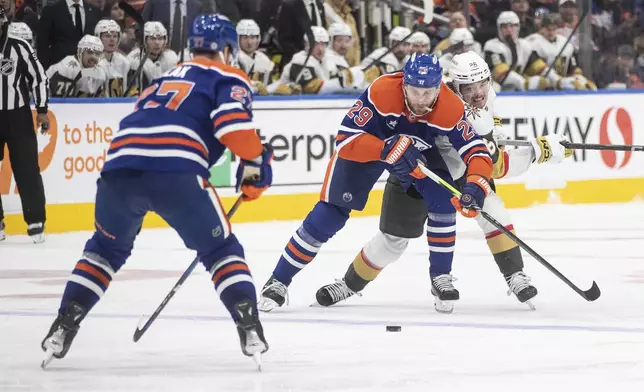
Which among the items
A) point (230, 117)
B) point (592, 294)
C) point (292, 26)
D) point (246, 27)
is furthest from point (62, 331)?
point (292, 26)

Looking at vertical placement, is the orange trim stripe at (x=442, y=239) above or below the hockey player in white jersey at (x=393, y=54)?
above

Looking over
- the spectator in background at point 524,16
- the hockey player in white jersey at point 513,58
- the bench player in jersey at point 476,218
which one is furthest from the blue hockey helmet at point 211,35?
the spectator in background at point 524,16

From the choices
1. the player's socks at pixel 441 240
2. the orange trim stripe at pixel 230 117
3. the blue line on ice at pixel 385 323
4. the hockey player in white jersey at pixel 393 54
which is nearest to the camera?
the orange trim stripe at pixel 230 117

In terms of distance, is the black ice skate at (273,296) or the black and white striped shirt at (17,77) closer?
the black ice skate at (273,296)

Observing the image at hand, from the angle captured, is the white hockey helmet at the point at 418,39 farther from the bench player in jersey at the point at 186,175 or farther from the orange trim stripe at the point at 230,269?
the orange trim stripe at the point at 230,269

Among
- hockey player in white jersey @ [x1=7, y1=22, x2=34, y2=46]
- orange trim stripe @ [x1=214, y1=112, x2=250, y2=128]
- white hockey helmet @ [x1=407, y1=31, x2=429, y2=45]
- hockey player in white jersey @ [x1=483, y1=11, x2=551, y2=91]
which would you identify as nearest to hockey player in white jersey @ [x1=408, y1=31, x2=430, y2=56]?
white hockey helmet @ [x1=407, y1=31, x2=429, y2=45]

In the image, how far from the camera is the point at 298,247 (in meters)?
5.65

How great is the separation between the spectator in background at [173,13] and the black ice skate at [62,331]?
5.25 m

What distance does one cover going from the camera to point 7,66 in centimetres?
846

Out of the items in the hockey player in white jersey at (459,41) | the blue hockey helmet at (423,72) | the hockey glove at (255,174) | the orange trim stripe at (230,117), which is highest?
the orange trim stripe at (230,117)

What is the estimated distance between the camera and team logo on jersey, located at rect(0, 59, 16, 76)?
27.7 feet

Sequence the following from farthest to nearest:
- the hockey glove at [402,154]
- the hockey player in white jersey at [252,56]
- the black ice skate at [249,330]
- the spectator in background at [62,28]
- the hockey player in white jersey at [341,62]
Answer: the hockey player in white jersey at [341,62]
the hockey player in white jersey at [252,56]
the spectator in background at [62,28]
the hockey glove at [402,154]
the black ice skate at [249,330]

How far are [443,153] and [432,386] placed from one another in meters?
1.74

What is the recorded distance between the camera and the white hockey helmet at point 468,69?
18.8ft
